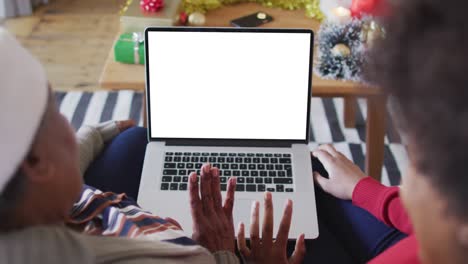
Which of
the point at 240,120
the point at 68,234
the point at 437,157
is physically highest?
the point at 437,157

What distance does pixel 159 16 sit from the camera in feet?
4.85

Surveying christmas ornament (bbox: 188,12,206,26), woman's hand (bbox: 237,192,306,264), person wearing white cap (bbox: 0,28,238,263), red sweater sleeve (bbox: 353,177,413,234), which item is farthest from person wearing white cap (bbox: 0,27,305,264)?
christmas ornament (bbox: 188,12,206,26)

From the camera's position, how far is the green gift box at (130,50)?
139 centimetres

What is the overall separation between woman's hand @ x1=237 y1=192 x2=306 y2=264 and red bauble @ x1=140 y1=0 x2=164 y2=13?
0.70 m

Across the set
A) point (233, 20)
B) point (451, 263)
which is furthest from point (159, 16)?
point (451, 263)

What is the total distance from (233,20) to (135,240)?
94 cm

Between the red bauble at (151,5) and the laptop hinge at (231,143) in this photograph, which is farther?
the red bauble at (151,5)

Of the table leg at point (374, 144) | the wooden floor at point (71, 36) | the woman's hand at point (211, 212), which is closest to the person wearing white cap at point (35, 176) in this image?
the woman's hand at point (211, 212)

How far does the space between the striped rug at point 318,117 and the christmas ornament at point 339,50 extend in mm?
678

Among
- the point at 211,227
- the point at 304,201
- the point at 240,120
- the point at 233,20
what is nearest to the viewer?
the point at 211,227

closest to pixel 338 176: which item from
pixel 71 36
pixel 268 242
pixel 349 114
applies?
pixel 268 242

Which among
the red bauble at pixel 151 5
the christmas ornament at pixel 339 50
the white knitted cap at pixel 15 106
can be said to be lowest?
the christmas ornament at pixel 339 50

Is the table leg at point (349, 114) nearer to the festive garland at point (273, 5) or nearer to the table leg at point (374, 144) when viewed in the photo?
the table leg at point (374, 144)

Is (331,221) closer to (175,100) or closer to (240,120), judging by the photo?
(240,120)
